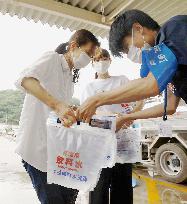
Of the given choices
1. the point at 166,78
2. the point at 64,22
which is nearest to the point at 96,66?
the point at 166,78

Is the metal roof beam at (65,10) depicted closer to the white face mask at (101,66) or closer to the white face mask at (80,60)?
the white face mask at (101,66)

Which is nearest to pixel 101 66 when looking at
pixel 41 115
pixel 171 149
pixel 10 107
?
pixel 41 115

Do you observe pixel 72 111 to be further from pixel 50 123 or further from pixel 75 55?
pixel 75 55

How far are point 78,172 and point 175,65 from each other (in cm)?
92

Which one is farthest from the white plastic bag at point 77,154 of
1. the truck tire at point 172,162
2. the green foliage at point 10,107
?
the green foliage at point 10,107

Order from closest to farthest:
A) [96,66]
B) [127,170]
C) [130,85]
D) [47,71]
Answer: [130,85] < [47,71] < [127,170] < [96,66]

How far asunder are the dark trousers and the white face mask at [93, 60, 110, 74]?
1.04 meters

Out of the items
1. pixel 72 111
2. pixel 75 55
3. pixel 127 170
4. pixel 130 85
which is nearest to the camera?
pixel 130 85

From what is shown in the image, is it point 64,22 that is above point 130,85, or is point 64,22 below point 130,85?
above

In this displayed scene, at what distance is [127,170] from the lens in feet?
9.33

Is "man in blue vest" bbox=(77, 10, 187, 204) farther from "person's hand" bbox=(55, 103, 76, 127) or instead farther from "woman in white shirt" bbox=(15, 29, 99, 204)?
"woman in white shirt" bbox=(15, 29, 99, 204)

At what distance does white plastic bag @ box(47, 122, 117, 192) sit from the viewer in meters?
1.91

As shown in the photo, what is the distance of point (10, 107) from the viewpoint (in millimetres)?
72438

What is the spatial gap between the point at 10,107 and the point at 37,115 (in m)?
73.2
